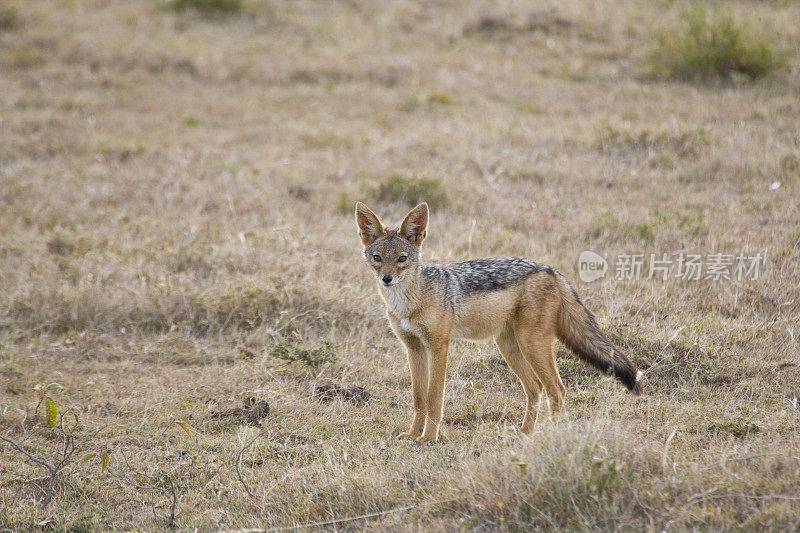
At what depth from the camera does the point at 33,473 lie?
206 inches

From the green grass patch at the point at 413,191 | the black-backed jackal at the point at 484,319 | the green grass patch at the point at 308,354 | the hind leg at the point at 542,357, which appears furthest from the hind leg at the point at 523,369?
the green grass patch at the point at 413,191

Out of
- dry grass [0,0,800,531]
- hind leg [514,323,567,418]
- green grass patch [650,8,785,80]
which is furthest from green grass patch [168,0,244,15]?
hind leg [514,323,567,418]

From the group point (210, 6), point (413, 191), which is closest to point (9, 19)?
point (210, 6)

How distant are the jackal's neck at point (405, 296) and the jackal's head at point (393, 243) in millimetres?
46

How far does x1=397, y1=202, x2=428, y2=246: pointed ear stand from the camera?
18.9 ft

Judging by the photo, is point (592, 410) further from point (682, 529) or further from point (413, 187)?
point (413, 187)

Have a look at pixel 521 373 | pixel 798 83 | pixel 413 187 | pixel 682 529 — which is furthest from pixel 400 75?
pixel 682 529

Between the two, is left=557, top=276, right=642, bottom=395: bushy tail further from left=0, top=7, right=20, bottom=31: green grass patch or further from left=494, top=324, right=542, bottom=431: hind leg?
left=0, top=7, right=20, bottom=31: green grass patch

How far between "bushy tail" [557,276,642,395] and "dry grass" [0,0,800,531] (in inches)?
11.8

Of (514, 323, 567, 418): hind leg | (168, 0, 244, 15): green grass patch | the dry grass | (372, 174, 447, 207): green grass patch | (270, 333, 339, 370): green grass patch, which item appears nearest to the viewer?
the dry grass

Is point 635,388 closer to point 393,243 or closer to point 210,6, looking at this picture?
point 393,243

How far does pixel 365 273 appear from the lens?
820 centimetres

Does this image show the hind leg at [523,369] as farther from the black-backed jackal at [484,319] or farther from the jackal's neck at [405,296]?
the jackal's neck at [405,296]

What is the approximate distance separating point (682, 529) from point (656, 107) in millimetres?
10472
